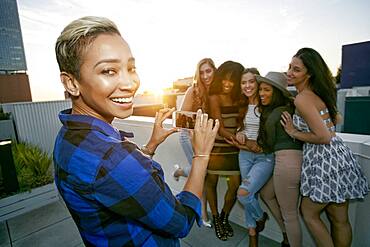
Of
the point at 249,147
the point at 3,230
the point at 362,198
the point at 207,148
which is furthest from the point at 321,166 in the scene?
the point at 3,230

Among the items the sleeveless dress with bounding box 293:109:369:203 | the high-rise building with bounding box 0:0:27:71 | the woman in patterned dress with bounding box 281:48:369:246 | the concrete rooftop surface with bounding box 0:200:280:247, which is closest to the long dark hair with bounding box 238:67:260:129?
the woman in patterned dress with bounding box 281:48:369:246

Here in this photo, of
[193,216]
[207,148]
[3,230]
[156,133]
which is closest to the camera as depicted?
[193,216]

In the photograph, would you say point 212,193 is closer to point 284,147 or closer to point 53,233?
point 284,147

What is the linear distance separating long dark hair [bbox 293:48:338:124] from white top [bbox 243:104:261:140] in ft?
1.80

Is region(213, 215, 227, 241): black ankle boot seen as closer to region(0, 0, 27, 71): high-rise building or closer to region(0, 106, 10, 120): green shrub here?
region(0, 106, 10, 120): green shrub

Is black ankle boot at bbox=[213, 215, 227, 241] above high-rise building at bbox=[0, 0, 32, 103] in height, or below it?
below

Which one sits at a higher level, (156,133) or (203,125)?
(203,125)

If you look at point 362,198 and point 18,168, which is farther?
point 18,168

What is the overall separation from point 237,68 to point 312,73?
2.48 ft

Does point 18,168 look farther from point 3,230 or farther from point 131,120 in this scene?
point 131,120

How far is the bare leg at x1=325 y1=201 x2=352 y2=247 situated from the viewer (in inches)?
59.2

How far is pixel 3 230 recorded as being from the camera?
2758 millimetres

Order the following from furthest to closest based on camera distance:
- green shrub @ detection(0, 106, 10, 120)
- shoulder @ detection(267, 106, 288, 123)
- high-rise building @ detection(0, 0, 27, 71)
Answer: high-rise building @ detection(0, 0, 27, 71), green shrub @ detection(0, 106, 10, 120), shoulder @ detection(267, 106, 288, 123)

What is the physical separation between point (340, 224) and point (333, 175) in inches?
16.3
